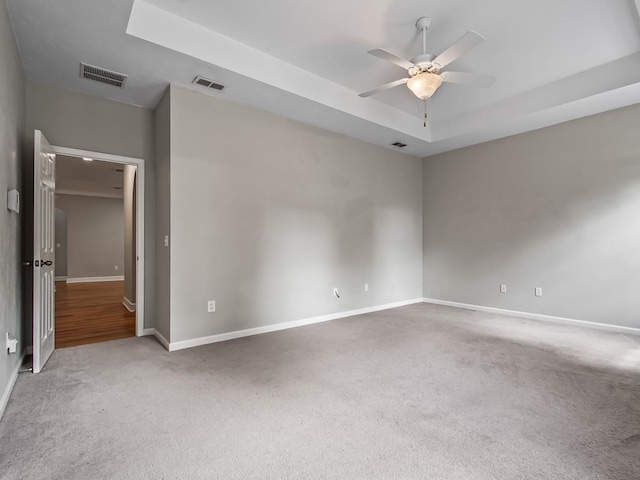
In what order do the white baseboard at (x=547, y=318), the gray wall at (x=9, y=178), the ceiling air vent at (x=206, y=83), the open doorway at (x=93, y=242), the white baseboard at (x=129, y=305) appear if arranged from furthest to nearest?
the open doorway at (x=93, y=242) < the white baseboard at (x=129, y=305) < the white baseboard at (x=547, y=318) < the ceiling air vent at (x=206, y=83) < the gray wall at (x=9, y=178)

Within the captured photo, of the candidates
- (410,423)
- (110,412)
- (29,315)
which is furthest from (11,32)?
(410,423)

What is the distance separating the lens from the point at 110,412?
2.08m

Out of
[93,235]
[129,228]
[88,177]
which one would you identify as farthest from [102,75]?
[93,235]

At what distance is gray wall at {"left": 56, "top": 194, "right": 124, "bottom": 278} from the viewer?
374 inches

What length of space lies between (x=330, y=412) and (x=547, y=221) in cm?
421

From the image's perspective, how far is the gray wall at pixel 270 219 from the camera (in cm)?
342

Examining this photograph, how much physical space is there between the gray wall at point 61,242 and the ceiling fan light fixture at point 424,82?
1071 cm

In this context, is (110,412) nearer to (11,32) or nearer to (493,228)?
(11,32)

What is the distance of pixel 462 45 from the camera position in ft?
7.97

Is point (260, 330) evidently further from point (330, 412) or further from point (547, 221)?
point (547, 221)

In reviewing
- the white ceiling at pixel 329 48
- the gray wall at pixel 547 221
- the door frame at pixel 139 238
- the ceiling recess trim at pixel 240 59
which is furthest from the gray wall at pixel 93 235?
the gray wall at pixel 547 221

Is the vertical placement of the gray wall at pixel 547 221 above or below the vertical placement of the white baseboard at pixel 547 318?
above

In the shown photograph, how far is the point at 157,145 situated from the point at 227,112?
0.91 m

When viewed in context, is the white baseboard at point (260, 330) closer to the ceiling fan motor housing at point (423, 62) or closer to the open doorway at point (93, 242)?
the open doorway at point (93, 242)
